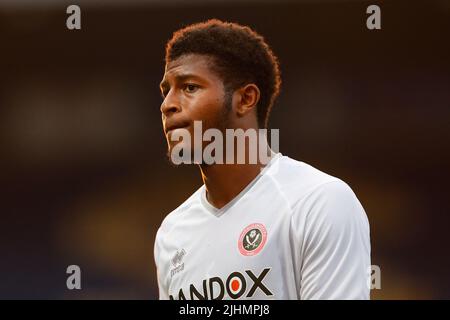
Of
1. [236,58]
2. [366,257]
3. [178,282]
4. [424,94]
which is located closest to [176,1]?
[424,94]

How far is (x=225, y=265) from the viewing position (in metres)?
2.38

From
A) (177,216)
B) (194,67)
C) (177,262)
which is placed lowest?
(177,262)

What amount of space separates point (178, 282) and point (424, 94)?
149 inches

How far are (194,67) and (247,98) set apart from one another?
0.79 ft

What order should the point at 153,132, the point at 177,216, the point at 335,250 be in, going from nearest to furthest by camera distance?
the point at 335,250 → the point at 177,216 → the point at 153,132

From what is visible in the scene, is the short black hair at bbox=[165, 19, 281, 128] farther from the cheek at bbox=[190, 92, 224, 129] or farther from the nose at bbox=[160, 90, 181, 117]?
the nose at bbox=[160, 90, 181, 117]

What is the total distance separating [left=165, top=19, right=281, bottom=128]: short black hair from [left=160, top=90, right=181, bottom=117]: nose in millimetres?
176

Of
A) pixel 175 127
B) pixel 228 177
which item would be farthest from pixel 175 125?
pixel 228 177

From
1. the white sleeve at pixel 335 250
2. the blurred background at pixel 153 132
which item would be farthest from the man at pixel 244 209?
the blurred background at pixel 153 132

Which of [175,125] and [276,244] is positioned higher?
[175,125]

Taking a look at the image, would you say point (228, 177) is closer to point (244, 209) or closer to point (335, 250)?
point (244, 209)

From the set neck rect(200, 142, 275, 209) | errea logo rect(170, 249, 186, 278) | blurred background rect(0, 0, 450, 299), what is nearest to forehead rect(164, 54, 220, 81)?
neck rect(200, 142, 275, 209)

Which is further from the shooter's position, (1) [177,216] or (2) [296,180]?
(1) [177,216]

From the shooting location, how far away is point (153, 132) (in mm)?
5789
